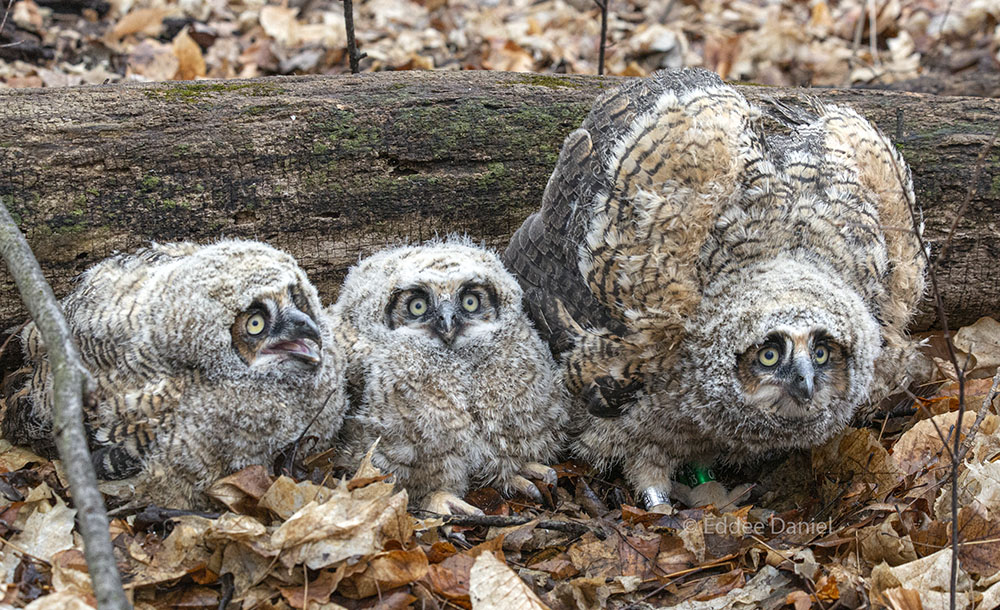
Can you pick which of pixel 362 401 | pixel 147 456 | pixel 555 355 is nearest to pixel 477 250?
pixel 555 355

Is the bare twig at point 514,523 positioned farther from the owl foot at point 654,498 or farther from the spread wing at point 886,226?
the spread wing at point 886,226

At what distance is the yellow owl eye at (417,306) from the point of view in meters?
3.80

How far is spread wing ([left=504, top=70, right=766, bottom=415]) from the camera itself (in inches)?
144

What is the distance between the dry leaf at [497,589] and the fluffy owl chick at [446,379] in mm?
652

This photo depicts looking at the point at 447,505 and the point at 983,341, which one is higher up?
the point at 983,341

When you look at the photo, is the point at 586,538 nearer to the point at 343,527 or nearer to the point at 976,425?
the point at 343,527

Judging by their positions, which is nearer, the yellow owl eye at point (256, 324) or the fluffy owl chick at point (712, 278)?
the yellow owl eye at point (256, 324)

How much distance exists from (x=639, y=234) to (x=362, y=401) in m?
1.33

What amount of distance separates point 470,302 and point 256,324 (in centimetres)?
91

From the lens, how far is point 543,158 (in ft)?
14.8

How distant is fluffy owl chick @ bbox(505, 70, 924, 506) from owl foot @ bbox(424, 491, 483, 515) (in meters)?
0.62

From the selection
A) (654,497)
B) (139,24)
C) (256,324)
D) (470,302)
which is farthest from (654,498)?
(139,24)

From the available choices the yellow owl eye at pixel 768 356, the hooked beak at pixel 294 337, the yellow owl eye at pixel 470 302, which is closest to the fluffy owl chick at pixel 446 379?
the yellow owl eye at pixel 470 302

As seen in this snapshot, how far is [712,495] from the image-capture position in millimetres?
4039
